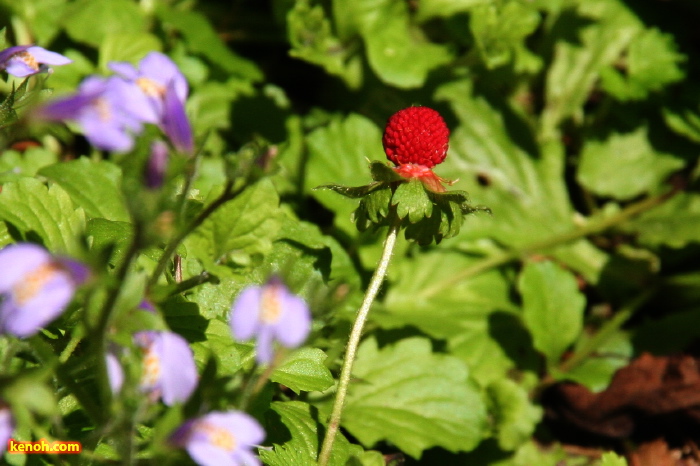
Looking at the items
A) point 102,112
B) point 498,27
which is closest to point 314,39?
point 498,27

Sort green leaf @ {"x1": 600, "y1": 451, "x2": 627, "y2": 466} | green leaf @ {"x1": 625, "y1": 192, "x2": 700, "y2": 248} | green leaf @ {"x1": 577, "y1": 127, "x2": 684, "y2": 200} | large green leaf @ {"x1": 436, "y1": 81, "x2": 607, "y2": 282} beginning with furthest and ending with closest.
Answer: green leaf @ {"x1": 577, "y1": 127, "x2": 684, "y2": 200} → large green leaf @ {"x1": 436, "y1": 81, "x2": 607, "y2": 282} → green leaf @ {"x1": 625, "y1": 192, "x2": 700, "y2": 248} → green leaf @ {"x1": 600, "y1": 451, "x2": 627, "y2": 466}

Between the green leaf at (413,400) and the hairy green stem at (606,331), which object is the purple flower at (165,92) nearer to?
the green leaf at (413,400)

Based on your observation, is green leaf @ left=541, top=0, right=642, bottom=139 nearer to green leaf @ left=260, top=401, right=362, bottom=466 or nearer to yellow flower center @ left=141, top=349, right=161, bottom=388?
green leaf @ left=260, top=401, right=362, bottom=466

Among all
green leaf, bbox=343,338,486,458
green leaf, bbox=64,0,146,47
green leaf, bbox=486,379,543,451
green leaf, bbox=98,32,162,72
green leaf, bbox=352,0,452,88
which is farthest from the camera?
green leaf, bbox=352,0,452,88

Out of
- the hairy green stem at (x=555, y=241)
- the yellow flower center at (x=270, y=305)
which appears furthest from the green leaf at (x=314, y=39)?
the yellow flower center at (x=270, y=305)

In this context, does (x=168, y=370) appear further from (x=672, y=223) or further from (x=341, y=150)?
(x=672, y=223)

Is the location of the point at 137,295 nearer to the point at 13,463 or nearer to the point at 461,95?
the point at 13,463

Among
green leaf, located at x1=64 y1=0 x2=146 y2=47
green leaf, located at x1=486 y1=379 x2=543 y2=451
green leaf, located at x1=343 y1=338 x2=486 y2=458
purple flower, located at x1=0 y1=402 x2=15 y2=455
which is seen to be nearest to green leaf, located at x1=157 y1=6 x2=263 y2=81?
green leaf, located at x1=64 y1=0 x2=146 y2=47
